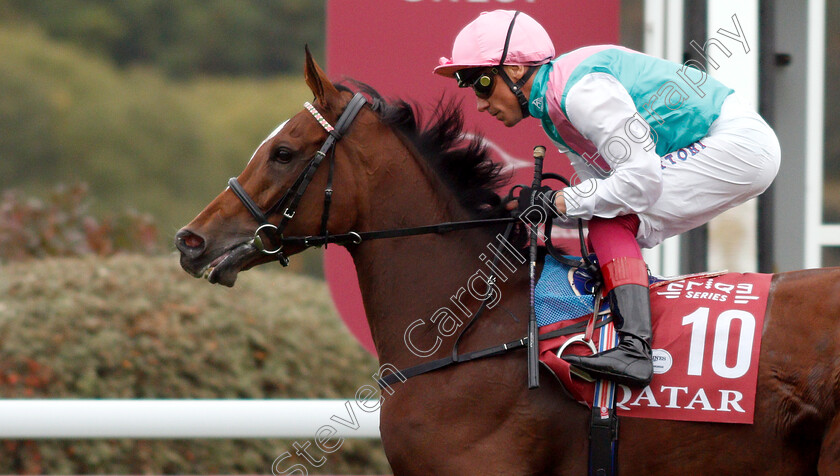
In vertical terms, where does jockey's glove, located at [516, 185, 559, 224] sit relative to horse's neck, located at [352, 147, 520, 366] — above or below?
above

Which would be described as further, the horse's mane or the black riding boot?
the horse's mane

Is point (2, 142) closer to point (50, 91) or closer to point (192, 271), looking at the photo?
point (50, 91)

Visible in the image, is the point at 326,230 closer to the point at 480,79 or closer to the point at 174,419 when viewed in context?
the point at 480,79

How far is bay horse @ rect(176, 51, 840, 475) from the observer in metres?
2.55

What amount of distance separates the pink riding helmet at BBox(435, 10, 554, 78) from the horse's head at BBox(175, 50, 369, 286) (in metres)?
0.42

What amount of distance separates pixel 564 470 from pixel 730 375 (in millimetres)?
565

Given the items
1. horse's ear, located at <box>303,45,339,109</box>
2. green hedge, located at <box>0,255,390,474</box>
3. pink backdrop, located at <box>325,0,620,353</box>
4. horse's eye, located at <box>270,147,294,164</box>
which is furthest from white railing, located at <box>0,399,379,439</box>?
horse's ear, located at <box>303,45,339,109</box>

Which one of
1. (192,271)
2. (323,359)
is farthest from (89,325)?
(192,271)

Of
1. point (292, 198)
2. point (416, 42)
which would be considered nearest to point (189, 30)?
point (416, 42)

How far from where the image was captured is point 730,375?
2.56 meters

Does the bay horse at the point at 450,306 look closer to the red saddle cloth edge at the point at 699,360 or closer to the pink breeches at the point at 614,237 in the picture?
the red saddle cloth edge at the point at 699,360

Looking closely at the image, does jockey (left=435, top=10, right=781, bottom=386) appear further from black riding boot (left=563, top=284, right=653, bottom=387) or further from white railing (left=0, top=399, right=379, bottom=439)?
white railing (left=0, top=399, right=379, bottom=439)

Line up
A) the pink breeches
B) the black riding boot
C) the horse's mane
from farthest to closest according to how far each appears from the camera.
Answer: the horse's mane
the pink breeches
the black riding boot

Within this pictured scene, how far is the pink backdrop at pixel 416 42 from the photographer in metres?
4.25
